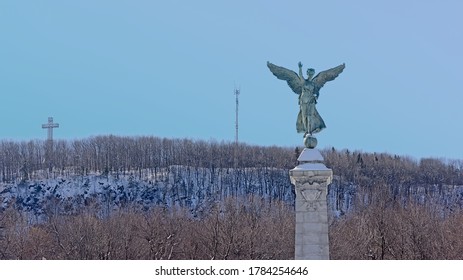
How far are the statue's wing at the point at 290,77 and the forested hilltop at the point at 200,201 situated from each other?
21.1 m

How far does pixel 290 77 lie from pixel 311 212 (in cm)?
323

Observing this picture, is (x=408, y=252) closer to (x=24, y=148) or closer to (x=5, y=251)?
(x=5, y=251)

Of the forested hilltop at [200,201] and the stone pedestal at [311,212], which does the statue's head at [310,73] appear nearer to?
the stone pedestal at [311,212]

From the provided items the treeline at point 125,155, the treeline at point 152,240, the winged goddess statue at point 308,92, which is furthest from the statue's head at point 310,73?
the treeline at point 125,155

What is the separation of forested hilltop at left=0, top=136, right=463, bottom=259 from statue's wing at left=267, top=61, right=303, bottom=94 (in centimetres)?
2109

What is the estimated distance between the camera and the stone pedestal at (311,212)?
55.4 feet

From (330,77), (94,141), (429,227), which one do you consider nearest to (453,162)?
(94,141)

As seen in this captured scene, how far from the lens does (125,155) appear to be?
92000 millimetres

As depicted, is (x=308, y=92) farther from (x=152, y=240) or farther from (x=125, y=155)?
(x=125, y=155)

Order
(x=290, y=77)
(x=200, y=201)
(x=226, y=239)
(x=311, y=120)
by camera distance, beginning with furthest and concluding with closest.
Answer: (x=200, y=201)
(x=226, y=239)
(x=290, y=77)
(x=311, y=120)

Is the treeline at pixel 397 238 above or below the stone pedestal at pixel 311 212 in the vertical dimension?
below

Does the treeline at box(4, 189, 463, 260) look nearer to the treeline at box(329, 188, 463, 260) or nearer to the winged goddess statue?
the treeline at box(329, 188, 463, 260)

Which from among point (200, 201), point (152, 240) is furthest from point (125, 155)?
point (152, 240)
